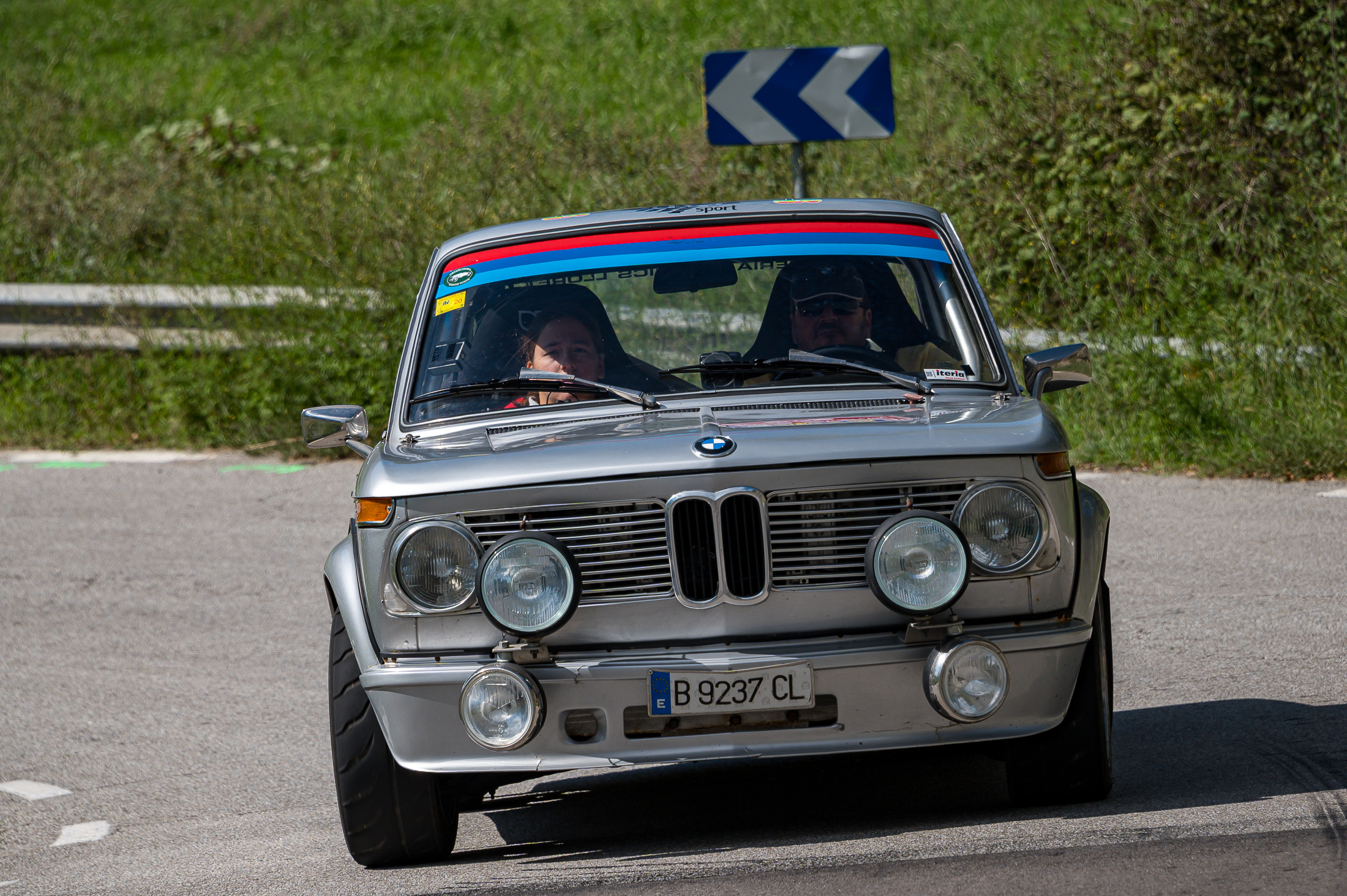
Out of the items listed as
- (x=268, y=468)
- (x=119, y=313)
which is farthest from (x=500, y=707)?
(x=119, y=313)

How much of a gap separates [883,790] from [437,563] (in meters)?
1.59

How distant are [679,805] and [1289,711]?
200cm

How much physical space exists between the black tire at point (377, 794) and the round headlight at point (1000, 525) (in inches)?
57.1

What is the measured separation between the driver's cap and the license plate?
5.03ft

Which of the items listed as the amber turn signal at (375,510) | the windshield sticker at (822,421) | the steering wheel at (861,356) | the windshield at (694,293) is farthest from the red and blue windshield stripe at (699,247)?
the amber turn signal at (375,510)

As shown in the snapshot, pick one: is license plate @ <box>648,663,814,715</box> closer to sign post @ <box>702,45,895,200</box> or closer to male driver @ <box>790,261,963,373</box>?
male driver @ <box>790,261,963,373</box>

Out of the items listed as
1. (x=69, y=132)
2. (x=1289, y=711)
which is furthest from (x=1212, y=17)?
(x=69, y=132)

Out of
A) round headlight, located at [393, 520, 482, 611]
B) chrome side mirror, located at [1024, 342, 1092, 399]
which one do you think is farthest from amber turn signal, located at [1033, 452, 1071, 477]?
round headlight, located at [393, 520, 482, 611]

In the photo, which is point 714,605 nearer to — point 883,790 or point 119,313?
point 883,790

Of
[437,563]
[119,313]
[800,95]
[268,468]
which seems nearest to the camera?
[437,563]

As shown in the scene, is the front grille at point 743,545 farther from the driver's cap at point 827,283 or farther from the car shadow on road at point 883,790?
the driver's cap at point 827,283

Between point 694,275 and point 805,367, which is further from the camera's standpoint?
point 694,275

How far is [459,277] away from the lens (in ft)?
16.4

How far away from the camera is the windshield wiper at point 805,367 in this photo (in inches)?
176
